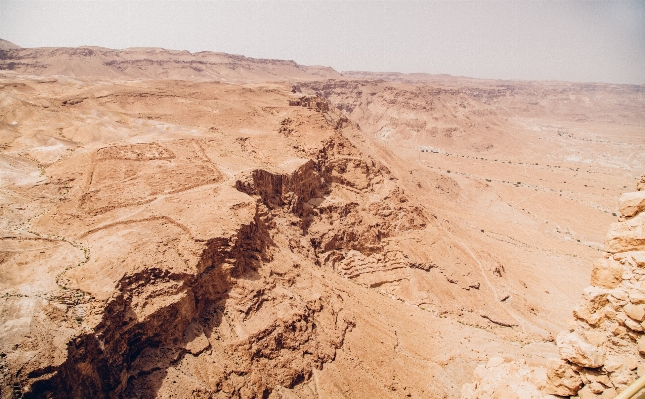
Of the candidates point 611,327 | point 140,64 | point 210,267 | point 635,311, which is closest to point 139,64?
point 140,64

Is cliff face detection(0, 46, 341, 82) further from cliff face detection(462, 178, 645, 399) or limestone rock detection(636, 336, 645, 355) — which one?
limestone rock detection(636, 336, 645, 355)

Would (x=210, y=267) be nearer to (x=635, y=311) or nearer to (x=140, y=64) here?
(x=635, y=311)

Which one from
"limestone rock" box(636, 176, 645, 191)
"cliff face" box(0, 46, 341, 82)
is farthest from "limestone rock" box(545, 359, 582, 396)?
"cliff face" box(0, 46, 341, 82)

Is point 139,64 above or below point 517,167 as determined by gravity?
above

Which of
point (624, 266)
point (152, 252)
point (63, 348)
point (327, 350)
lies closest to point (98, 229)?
point (152, 252)

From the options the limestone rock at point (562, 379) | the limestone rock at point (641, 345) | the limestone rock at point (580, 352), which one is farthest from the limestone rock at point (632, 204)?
the limestone rock at point (562, 379)

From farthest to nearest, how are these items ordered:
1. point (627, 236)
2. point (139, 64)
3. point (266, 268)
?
1. point (139, 64)
2. point (266, 268)
3. point (627, 236)

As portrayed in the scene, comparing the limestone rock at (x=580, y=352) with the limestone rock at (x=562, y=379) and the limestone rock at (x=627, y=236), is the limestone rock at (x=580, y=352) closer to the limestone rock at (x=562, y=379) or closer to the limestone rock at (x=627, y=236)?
the limestone rock at (x=562, y=379)
